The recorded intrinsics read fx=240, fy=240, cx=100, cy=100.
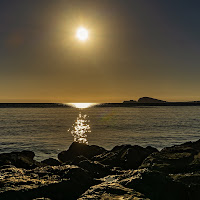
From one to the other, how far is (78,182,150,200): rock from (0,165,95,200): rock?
2.88ft

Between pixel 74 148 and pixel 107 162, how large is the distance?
573cm

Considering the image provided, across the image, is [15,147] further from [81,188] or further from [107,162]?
[81,188]

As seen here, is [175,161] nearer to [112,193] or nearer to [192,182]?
[192,182]

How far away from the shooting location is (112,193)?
21.5ft

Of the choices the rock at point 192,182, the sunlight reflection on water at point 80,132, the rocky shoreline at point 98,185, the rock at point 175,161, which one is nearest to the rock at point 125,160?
the rock at point 175,161

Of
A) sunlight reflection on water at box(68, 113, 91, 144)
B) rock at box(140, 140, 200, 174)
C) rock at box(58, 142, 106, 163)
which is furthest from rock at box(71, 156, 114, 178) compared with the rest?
sunlight reflection on water at box(68, 113, 91, 144)

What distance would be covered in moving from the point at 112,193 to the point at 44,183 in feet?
7.18

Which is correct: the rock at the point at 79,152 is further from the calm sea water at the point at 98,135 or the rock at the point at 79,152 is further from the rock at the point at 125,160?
the rock at the point at 125,160

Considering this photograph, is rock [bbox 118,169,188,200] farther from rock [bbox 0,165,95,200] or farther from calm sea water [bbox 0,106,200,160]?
calm sea water [bbox 0,106,200,160]

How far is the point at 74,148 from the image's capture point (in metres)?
19.0

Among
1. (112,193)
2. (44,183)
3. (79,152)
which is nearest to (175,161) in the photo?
(112,193)

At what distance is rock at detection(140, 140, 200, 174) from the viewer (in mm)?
9789

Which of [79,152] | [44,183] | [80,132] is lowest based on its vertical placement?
[80,132]

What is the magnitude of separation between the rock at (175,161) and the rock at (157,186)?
2.25 metres
